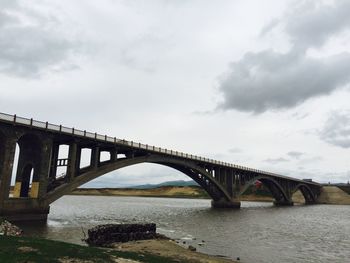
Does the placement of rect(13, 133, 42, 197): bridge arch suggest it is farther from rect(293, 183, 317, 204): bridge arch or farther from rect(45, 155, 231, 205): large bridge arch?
rect(293, 183, 317, 204): bridge arch

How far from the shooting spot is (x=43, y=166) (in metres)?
45.6

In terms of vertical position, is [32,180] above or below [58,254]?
above

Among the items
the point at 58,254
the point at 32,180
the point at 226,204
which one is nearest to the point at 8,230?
the point at 58,254

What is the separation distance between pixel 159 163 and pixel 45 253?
56997 millimetres

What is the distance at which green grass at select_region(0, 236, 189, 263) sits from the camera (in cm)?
1616

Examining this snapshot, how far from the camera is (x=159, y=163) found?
74.6m

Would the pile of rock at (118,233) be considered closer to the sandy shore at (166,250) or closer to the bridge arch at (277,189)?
the sandy shore at (166,250)

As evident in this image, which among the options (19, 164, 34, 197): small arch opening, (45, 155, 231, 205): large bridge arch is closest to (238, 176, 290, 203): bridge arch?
(45, 155, 231, 205): large bridge arch

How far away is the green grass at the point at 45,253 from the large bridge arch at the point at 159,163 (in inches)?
1066

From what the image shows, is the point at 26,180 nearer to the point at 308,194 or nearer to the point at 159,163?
the point at 159,163

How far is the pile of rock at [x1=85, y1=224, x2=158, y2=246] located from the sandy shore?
1.14 meters

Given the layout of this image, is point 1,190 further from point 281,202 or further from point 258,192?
point 258,192

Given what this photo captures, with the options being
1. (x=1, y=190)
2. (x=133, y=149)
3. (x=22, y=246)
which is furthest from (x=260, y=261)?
(x=133, y=149)

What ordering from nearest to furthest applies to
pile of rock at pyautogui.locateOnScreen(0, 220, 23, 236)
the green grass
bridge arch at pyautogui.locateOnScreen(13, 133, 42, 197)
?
the green grass → pile of rock at pyautogui.locateOnScreen(0, 220, 23, 236) → bridge arch at pyautogui.locateOnScreen(13, 133, 42, 197)
